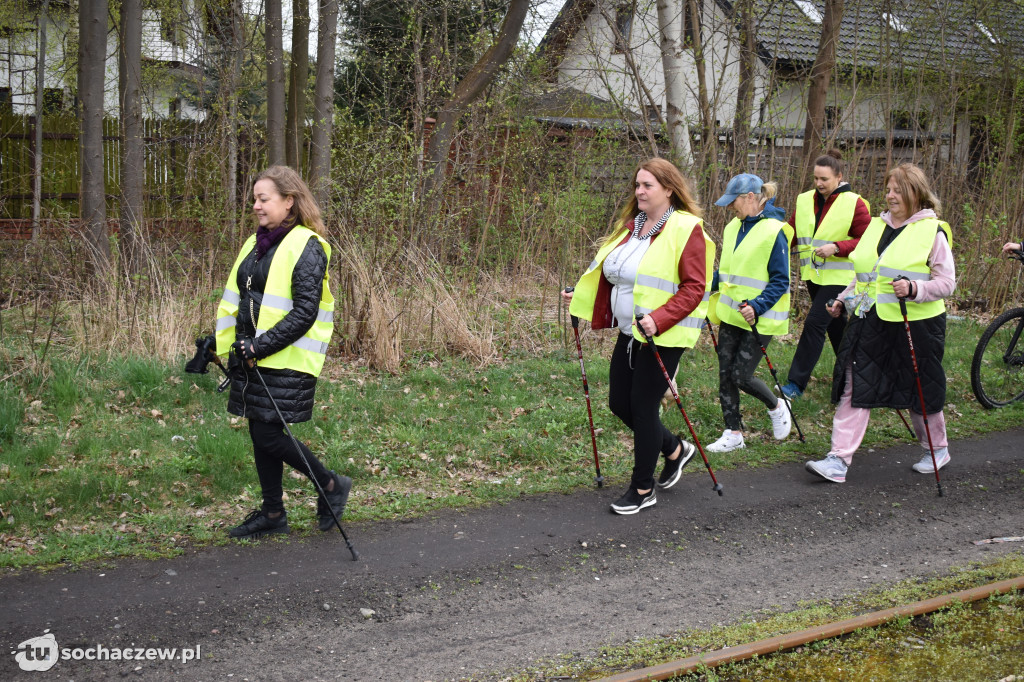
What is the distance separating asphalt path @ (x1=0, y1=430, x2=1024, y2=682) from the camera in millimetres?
4320

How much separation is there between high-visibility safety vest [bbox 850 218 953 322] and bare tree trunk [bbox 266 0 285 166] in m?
8.53

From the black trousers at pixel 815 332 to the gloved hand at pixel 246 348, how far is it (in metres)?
5.18

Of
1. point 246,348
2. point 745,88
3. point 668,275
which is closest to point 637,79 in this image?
point 745,88

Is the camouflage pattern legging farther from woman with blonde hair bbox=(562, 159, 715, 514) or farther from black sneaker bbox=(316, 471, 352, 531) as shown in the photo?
black sneaker bbox=(316, 471, 352, 531)

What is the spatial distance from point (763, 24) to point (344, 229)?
275 inches

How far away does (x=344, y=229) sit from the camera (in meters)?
9.79

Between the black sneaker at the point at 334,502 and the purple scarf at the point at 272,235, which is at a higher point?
the purple scarf at the point at 272,235

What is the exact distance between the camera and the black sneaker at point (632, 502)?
612cm

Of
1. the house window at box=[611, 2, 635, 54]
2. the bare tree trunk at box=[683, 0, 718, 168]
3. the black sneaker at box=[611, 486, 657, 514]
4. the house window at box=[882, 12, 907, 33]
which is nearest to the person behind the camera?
the black sneaker at box=[611, 486, 657, 514]

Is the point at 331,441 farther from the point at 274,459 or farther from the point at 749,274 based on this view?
the point at 749,274

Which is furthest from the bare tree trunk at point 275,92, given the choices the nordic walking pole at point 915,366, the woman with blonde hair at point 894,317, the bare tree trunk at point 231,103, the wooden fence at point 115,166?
the nordic walking pole at point 915,366

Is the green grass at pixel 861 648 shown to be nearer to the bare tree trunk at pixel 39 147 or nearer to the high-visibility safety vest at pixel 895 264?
the high-visibility safety vest at pixel 895 264

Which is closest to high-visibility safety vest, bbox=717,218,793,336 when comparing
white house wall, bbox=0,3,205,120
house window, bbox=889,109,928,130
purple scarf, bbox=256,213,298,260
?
purple scarf, bbox=256,213,298,260

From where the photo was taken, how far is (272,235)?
17.3 ft
